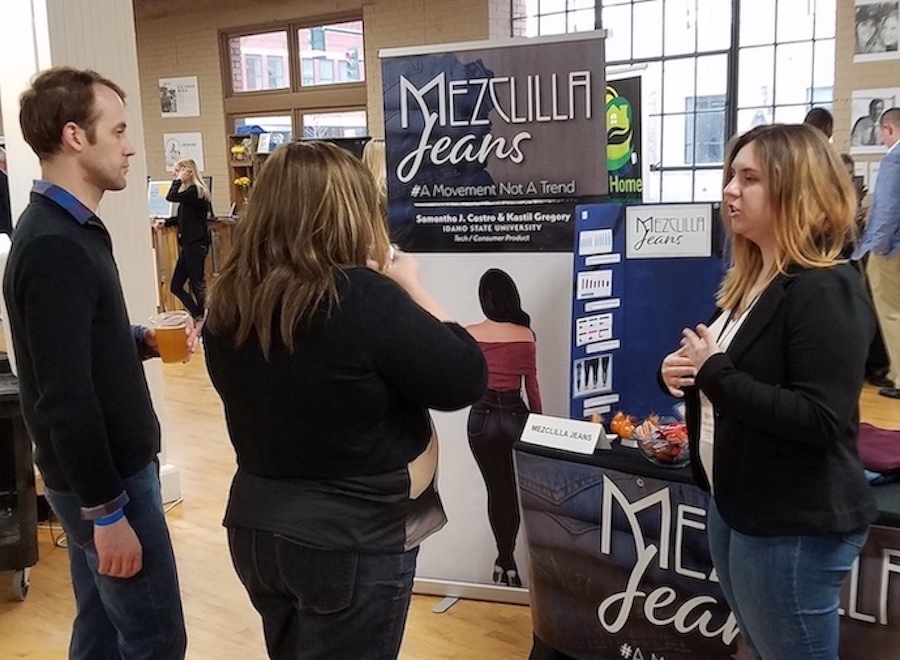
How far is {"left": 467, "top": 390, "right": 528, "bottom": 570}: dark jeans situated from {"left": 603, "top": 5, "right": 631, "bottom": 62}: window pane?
6.28m

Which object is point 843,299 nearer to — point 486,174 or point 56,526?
point 486,174

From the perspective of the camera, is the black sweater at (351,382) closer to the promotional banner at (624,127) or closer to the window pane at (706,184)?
the promotional banner at (624,127)

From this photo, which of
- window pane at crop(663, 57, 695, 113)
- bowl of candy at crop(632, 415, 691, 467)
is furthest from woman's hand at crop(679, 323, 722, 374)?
window pane at crop(663, 57, 695, 113)

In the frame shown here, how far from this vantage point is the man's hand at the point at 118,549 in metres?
1.70

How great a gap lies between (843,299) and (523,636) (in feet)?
5.67

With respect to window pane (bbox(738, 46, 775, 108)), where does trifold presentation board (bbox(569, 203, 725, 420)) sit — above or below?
below

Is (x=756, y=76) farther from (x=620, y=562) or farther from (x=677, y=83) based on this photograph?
(x=620, y=562)

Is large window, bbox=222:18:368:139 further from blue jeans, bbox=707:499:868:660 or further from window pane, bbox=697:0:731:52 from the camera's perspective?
blue jeans, bbox=707:499:868:660

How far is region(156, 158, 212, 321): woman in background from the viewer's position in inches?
326

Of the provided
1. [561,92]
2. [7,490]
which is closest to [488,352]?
[561,92]

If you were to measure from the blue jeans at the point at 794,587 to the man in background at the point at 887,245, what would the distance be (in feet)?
13.3

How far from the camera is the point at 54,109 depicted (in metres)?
1.73

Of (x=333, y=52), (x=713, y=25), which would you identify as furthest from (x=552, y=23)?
(x=333, y=52)

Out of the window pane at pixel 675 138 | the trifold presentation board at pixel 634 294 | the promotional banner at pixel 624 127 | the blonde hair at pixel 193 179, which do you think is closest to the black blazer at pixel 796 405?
the trifold presentation board at pixel 634 294
